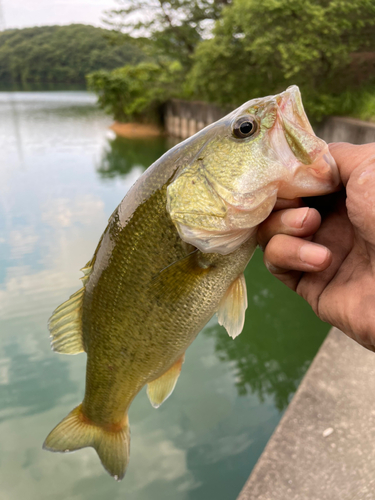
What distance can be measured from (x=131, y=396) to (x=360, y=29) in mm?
9517

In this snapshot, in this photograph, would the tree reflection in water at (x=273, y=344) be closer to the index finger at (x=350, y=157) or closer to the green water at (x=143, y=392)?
the green water at (x=143, y=392)

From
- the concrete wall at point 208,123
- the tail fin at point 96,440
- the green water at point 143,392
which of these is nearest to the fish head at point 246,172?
the tail fin at point 96,440

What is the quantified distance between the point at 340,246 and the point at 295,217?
14.2 inches

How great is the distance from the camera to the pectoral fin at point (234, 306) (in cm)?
152

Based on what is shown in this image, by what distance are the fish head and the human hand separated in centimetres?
9

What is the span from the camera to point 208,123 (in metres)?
14.7

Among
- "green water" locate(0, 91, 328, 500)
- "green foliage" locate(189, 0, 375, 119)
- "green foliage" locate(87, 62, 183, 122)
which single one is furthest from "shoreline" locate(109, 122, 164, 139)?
"green water" locate(0, 91, 328, 500)

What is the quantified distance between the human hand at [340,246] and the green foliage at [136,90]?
19.4m

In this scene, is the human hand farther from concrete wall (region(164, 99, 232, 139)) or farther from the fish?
concrete wall (region(164, 99, 232, 139))

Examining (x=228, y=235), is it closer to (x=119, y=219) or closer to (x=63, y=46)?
(x=119, y=219)

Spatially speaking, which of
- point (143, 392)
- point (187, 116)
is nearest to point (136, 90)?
point (187, 116)

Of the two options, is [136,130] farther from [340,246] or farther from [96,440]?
[340,246]

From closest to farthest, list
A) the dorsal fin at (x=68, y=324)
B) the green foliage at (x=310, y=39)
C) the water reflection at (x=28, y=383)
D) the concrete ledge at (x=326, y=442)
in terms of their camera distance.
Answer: the dorsal fin at (x=68, y=324), the concrete ledge at (x=326, y=442), the water reflection at (x=28, y=383), the green foliage at (x=310, y=39)

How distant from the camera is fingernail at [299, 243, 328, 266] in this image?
1.27m
